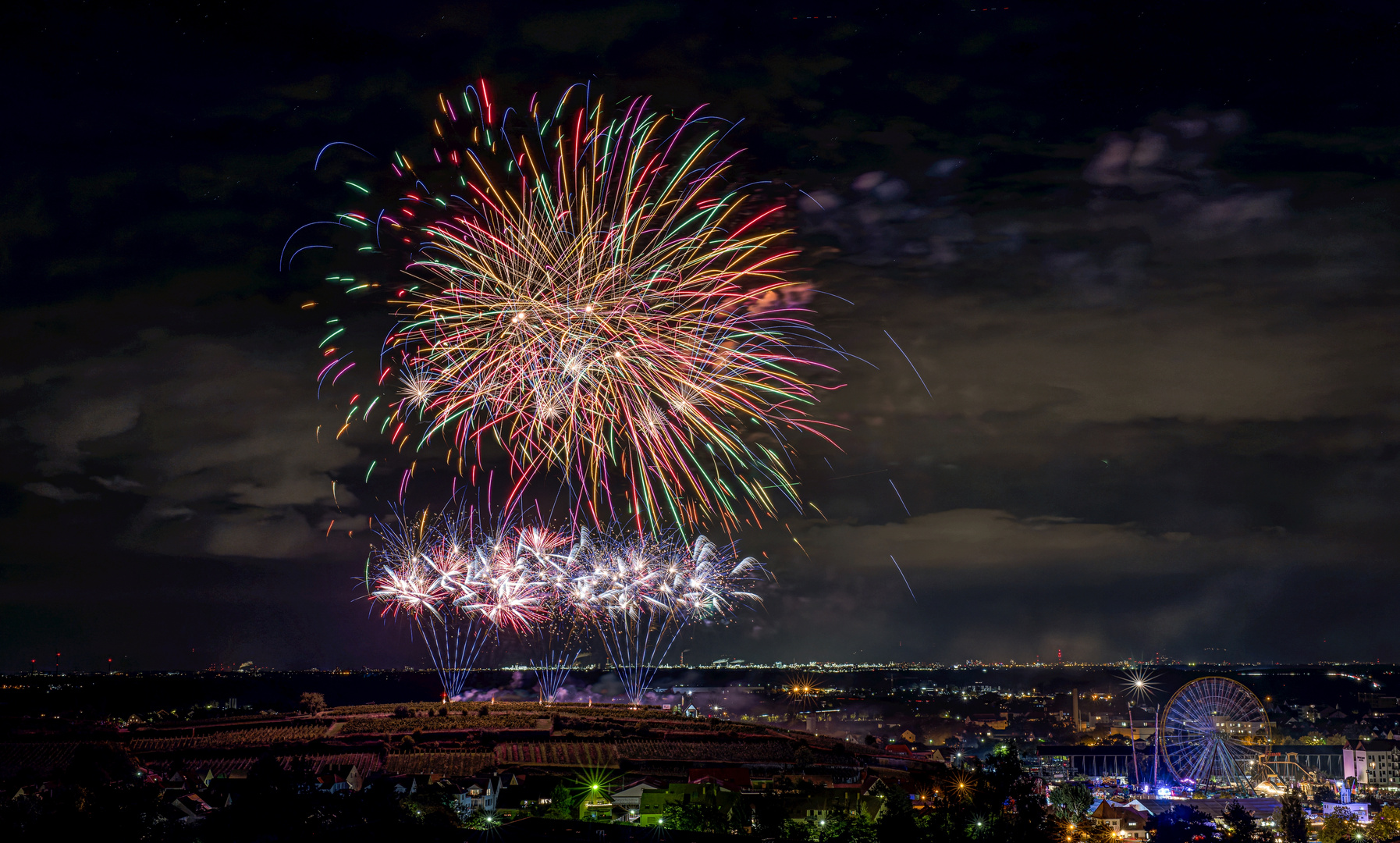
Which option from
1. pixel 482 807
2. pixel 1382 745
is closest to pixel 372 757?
pixel 482 807

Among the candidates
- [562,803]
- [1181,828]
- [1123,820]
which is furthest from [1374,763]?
[562,803]

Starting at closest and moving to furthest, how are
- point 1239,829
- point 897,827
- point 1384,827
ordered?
1. point 897,827
2. point 1239,829
3. point 1384,827

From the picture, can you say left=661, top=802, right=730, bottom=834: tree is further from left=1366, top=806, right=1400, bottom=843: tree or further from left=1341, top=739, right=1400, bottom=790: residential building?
left=1341, top=739, right=1400, bottom=790: residential building

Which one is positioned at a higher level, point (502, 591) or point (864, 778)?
point (502, 591)

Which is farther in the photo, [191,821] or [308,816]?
[191,821]

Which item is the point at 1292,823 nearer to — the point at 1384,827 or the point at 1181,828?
the point at 1384,827

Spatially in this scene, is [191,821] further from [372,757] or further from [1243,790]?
[1243,790]
